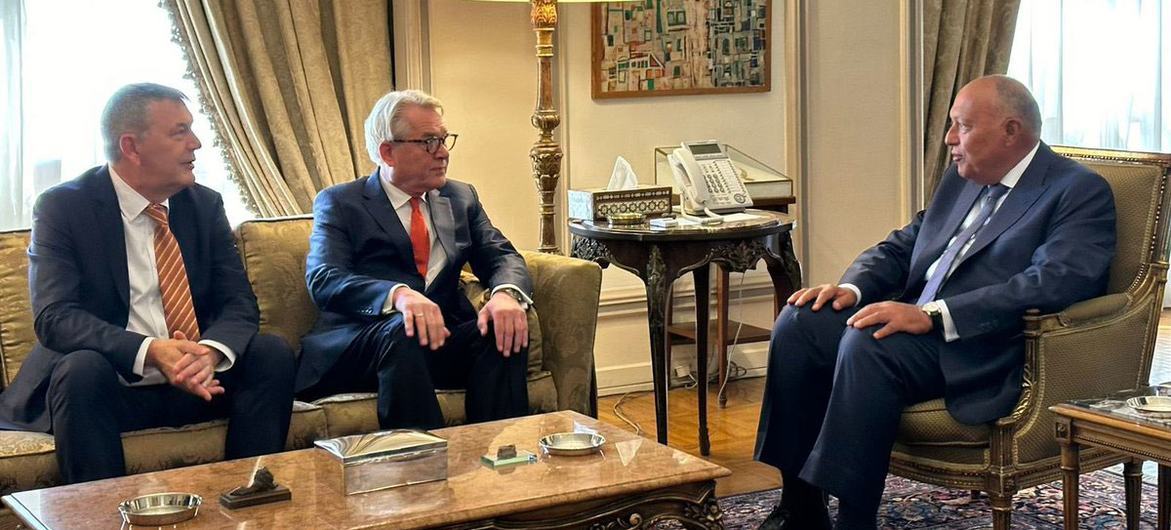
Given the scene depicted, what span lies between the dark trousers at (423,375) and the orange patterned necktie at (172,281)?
335 millimetres

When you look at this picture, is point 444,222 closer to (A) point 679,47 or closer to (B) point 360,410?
(B) point 360,410

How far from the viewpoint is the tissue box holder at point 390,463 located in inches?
90.4

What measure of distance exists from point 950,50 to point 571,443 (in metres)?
3.94

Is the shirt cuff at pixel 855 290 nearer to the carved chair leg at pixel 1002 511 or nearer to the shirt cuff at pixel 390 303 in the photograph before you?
the carved chair leg at pixel 1002 511

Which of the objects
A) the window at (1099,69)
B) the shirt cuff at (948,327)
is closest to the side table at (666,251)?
the shirt cuff at (948,327)

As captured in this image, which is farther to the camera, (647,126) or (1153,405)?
(647,126)

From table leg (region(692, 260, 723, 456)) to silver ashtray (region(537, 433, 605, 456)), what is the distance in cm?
161

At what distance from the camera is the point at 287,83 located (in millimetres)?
4348


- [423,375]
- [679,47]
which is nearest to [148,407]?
[423,375]

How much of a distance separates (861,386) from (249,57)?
90.8 inches

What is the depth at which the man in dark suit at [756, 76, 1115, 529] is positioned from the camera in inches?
115

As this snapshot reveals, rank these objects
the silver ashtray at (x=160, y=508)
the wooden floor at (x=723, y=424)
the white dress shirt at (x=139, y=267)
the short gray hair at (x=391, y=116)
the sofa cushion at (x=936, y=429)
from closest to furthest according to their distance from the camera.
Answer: the silver ashtray at (x=160, y=508), the sofa cushion at (x=936, y=429), the white dress shirt at (x=139, y=267), the short gray hair at (x=391, y=116), the wooden floor at (x=723, y=424)

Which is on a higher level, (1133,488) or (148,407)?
(148,407)

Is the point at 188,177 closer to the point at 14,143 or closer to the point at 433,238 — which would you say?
the point at 433,238
